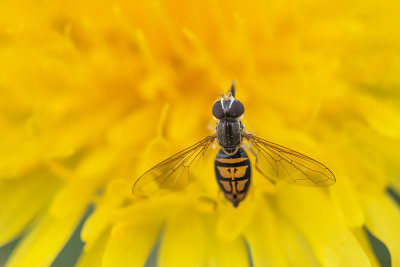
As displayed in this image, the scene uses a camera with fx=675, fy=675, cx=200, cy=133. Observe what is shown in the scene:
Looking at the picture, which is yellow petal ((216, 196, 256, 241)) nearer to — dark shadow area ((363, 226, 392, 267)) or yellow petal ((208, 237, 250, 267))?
yellow petal ((208, 237, 250, 267))

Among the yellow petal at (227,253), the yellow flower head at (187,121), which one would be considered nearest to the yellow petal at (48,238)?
the yellow flower head at (187,121)

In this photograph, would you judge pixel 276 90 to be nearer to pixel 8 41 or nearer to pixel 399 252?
pixel 399 252

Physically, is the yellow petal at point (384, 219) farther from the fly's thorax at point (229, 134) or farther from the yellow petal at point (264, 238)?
the fly's thorax at point (229, 134)

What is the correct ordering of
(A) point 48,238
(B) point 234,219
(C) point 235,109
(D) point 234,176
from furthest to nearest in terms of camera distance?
(A) point 48,238 → (B) point 234,219 → (C) point 235,109 → (D) point 234,176

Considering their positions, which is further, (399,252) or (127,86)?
(127,86)

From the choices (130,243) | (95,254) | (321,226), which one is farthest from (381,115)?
(95,254)

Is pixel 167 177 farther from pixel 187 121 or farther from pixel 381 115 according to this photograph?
pixel 381 115

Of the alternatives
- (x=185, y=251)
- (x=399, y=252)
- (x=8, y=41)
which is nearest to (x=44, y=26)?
(x=8, y=41)
